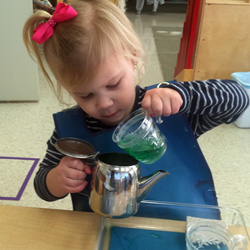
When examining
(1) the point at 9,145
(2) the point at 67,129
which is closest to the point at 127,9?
(1) the point at 9,145

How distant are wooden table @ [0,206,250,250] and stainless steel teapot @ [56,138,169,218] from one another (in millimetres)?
46

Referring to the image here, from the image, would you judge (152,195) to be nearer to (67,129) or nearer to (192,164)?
(192,164)

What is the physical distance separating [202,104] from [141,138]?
0.21m

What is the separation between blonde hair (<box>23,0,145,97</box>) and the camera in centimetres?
61

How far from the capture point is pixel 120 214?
1.69 feet

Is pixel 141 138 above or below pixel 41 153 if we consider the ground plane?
above

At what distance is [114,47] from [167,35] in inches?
129

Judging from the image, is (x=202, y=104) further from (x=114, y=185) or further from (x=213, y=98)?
(x=114, y=185)

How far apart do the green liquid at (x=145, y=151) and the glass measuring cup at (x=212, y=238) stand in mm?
128

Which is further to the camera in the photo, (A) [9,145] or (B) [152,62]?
(B) [152,62]

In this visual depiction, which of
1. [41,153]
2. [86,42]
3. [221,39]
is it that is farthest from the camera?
[221,39]

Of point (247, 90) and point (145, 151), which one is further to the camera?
point (247, 90)

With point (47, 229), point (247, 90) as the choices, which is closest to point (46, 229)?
point (47, 229)

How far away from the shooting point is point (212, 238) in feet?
1.71
